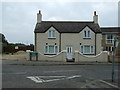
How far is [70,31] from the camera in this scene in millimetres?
38344

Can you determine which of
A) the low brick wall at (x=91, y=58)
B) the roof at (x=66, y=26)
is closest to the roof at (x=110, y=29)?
the roof at (x=66, y=26)

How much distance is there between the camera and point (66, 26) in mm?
39594

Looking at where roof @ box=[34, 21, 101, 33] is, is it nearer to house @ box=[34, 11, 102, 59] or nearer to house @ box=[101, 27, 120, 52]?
house @ box=[34, 11, 102, 59]

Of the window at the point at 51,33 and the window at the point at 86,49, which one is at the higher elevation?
the window at the point at 51,33

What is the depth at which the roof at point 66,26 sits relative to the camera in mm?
38331

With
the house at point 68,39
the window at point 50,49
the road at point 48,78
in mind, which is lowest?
the road at point 48,78

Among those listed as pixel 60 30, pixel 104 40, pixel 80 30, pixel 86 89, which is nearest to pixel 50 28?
pixel 60 30

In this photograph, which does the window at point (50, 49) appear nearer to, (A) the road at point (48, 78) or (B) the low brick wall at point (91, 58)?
(B) the low brick wall at point (91, 58)

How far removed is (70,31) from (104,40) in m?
20.4

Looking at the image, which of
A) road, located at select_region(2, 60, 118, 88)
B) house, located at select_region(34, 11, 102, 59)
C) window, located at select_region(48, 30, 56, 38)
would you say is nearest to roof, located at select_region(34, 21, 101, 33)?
house, located at select_region(34, 11, 102, 59)

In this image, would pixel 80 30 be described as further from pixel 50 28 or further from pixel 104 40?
pixel 104 40

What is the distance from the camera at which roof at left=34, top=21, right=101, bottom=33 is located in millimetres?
38331

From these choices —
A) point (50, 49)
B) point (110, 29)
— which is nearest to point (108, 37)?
point (110, 29)

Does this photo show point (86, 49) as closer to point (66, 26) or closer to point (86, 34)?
point (86, 34)
